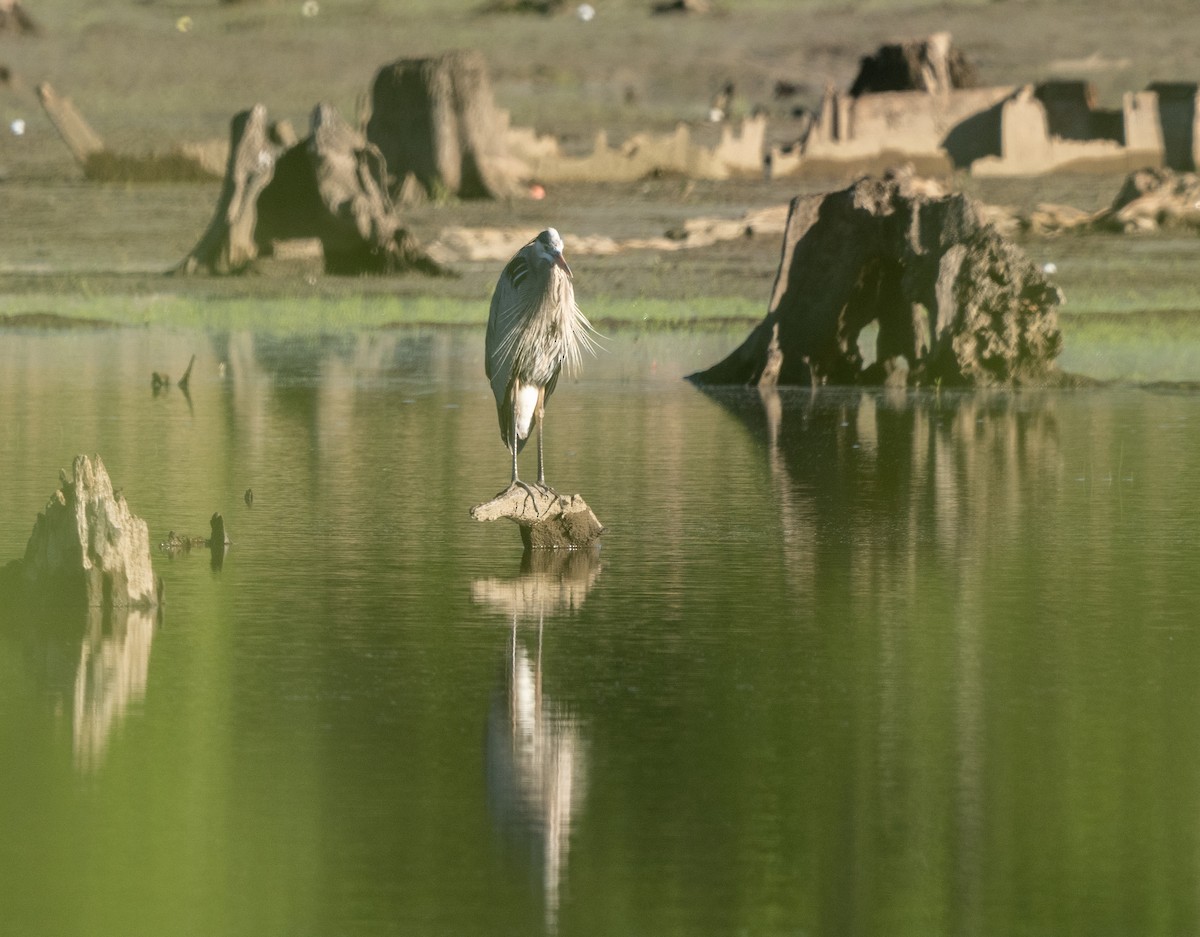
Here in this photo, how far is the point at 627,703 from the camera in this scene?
834 centimetres

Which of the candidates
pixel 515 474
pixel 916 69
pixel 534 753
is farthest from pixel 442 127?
pixel 534 753

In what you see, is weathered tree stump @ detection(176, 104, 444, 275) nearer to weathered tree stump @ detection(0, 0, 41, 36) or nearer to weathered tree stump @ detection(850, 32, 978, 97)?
Result: weathered tree stump @ detection(850, 32, 978, 97)

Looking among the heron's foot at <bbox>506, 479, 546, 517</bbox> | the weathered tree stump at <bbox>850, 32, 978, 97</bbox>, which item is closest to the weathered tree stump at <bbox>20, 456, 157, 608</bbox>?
the heron's foot at <bbox>506, 479, 546, 517</bbox>

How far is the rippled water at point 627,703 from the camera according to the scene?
623 cm

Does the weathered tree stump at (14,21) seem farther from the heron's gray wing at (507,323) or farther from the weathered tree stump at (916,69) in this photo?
the heron's gray wing at (507,323)

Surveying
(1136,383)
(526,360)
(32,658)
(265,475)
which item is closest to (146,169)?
(1136,383)

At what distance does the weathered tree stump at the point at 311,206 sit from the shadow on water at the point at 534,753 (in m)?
21.2

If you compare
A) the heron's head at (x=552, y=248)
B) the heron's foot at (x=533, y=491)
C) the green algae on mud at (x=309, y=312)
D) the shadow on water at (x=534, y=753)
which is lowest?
the shadow on water at (x=534, y=753)

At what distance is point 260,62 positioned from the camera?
5891 centimetres

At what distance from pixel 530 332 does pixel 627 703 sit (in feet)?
12.5

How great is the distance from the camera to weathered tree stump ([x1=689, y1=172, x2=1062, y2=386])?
65.5 ft

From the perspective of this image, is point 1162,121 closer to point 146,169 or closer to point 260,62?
point 146,169

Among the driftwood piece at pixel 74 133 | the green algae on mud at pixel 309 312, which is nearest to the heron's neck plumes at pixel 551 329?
the green algae on mud at pixel 309 312

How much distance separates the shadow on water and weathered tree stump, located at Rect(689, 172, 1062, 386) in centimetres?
990
